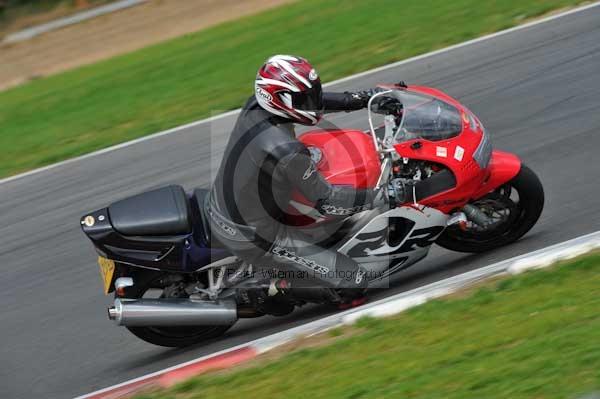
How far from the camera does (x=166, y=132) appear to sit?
36.6 feet

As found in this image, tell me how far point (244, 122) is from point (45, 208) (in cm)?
431

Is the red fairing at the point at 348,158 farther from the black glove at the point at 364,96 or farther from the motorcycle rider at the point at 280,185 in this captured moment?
the black glove at the point at 364,96

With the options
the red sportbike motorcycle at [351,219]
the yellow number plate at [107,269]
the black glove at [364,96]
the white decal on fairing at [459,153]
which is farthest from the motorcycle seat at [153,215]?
the white decal on fairing at [459,153]

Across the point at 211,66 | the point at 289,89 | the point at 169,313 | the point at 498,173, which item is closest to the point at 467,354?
the point at 498,173

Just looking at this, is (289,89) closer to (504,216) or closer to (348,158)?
(348,158)

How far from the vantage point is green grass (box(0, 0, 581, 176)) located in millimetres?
11742

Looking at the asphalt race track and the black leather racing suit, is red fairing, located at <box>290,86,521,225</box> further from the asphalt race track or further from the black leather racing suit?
the asphalt race track

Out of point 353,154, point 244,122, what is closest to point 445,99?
point 353,154

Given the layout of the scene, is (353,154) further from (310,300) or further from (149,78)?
(149,78)

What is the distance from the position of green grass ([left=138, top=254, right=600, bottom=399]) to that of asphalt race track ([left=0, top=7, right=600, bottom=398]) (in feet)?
3.09

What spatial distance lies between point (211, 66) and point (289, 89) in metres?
7.82

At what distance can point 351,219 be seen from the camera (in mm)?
6359

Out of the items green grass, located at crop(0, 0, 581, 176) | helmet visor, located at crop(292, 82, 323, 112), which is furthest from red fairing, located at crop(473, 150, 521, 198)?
green grass, located at crop(0, 0, 581, 176)

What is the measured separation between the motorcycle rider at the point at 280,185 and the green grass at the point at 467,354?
2.15ft
